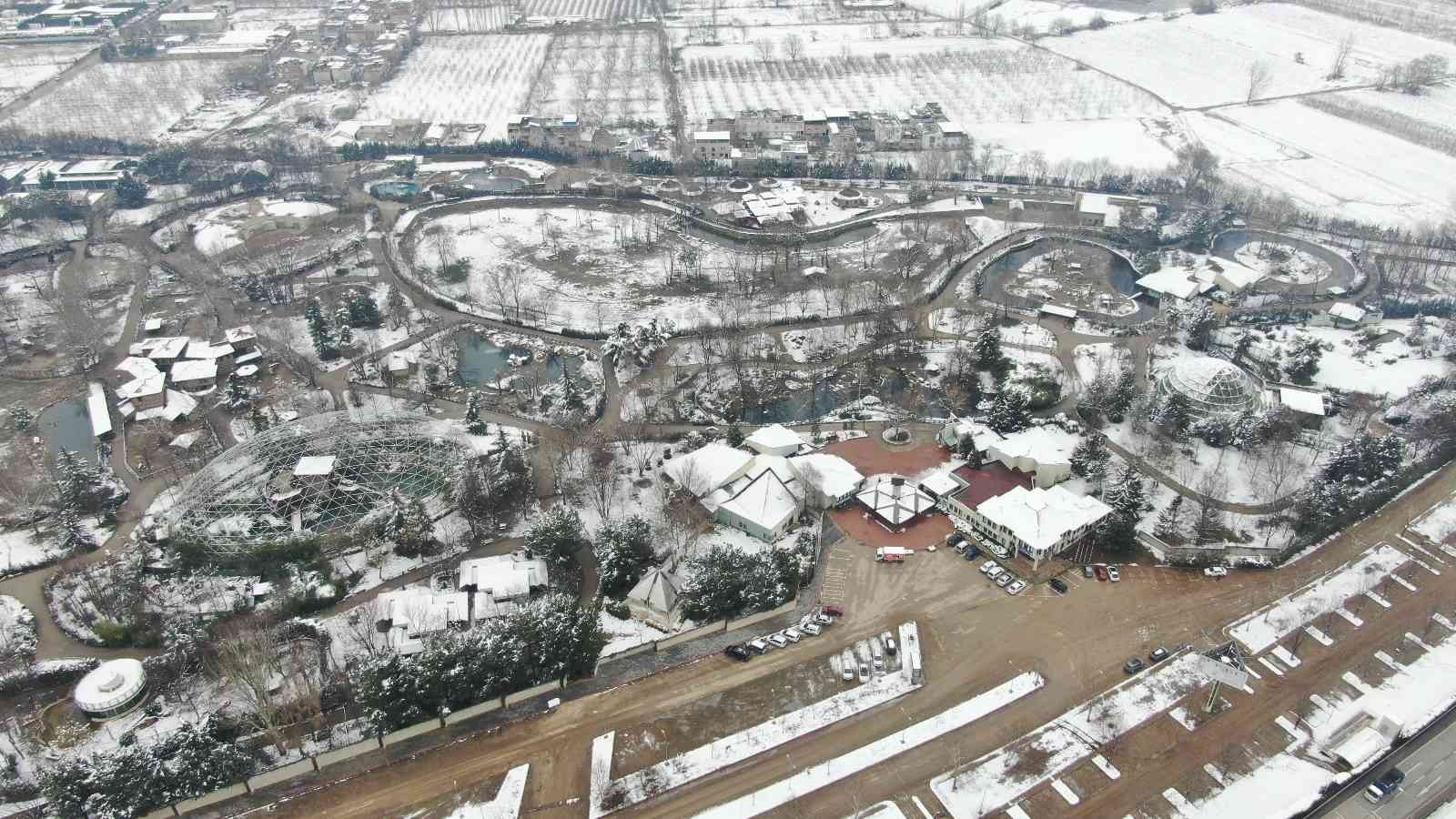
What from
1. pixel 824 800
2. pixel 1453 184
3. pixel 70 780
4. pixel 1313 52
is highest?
pixel 1313 52

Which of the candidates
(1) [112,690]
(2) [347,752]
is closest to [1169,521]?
(2) [347,752]

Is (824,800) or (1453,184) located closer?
(824,800)

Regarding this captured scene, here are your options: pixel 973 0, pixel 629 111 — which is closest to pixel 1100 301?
pixel 629 111

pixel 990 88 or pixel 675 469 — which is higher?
pixel 990 88

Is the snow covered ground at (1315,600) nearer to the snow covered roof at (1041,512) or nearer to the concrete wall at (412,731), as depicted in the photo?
the snow covered roof at (1041,512)

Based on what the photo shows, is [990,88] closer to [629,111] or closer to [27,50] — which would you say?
[629,111]

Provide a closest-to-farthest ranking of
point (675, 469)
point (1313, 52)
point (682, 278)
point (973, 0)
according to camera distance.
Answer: point (675, 469) < point (682, 278) < point (1313, 52) < point (973, 0)

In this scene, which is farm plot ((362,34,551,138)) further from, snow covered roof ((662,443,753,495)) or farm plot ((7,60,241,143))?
snow covered roof ((662,443,753,495))

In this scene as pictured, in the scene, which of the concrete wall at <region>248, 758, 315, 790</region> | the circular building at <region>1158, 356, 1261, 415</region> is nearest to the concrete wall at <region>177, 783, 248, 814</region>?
the concrete wall at <region>248, 758, 315, 790</region>
